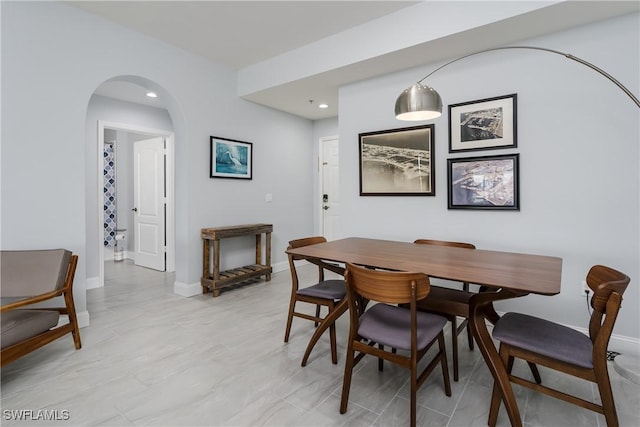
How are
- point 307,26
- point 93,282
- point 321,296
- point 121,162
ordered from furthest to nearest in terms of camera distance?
point 121,162 → point 93,282 → point 307,26 → point 321,296

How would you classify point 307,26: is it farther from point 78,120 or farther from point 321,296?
point 321,296

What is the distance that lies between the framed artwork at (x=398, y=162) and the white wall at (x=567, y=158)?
12 centimetres

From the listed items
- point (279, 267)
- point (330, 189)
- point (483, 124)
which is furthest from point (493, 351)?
point (330, 189)

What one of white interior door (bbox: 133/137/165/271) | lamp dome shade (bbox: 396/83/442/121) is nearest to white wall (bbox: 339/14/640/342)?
lamp dome shade (bbox: 396/83/442/121)

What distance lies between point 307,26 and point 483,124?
1.93m

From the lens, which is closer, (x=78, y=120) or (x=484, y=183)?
(x=78, y=120)

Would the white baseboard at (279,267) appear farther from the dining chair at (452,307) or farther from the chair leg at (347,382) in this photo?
the chair leg at (347,382)

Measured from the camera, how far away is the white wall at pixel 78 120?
2.49 m

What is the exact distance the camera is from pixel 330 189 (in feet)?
18.1

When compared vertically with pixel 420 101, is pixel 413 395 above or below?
below

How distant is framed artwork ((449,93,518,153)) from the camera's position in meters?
2.82

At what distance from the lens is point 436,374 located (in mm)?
2139

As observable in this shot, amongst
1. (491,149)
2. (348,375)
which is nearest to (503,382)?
(348,375)

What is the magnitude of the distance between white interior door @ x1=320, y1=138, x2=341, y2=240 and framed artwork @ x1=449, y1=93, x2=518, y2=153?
254 cm
